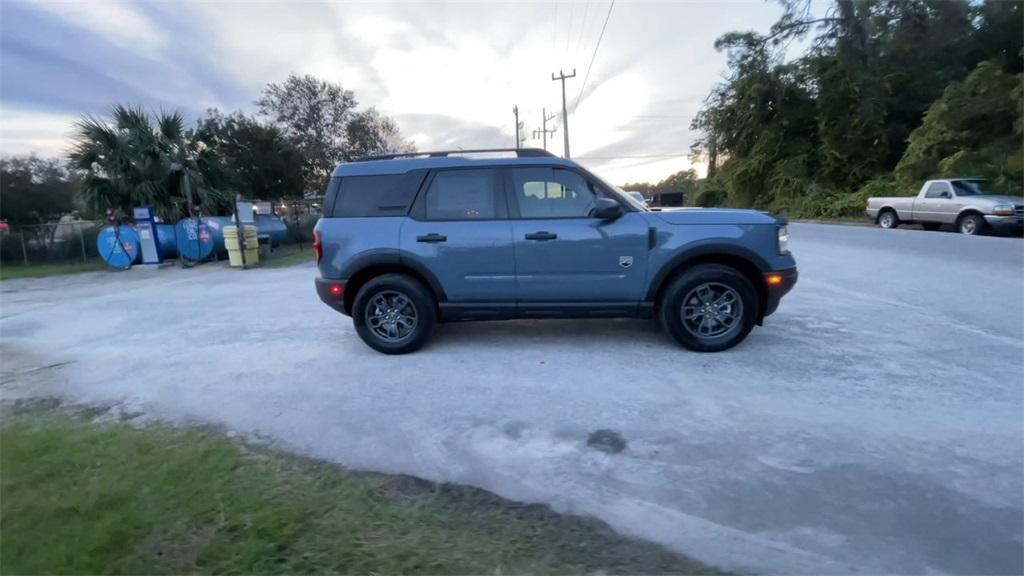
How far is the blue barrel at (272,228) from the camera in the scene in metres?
19.0

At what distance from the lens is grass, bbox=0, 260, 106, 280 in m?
15.2

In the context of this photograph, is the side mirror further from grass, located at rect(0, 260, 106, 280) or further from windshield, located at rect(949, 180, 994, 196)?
windshield, located at rect(949, 180, 994, 196)

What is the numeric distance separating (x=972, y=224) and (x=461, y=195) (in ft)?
59.7

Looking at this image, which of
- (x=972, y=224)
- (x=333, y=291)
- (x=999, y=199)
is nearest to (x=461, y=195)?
(x=333, y=291)

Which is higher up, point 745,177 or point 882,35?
point 882,35

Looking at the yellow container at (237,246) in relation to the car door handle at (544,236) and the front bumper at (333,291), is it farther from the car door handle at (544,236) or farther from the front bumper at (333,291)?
the car door handle at (544,236)

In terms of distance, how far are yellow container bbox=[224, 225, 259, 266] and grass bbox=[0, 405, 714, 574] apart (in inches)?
463

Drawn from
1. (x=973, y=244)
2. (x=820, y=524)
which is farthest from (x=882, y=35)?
(x=820, y=524)

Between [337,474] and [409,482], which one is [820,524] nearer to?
[409,482]

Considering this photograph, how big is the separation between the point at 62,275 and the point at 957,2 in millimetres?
39605

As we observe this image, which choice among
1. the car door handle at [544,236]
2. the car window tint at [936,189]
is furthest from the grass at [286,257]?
the car window tint at [936,189]

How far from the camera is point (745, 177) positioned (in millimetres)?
36312

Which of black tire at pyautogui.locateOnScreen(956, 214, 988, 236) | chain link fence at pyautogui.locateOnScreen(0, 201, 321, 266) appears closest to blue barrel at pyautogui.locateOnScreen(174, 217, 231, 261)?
chain link fence at pyautogui.locateOnScreen(0, 201, 321, 266)

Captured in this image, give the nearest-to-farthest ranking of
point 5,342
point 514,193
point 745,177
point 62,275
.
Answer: point 514,193 < point 5,342 < point 62,275 < point 745,177
